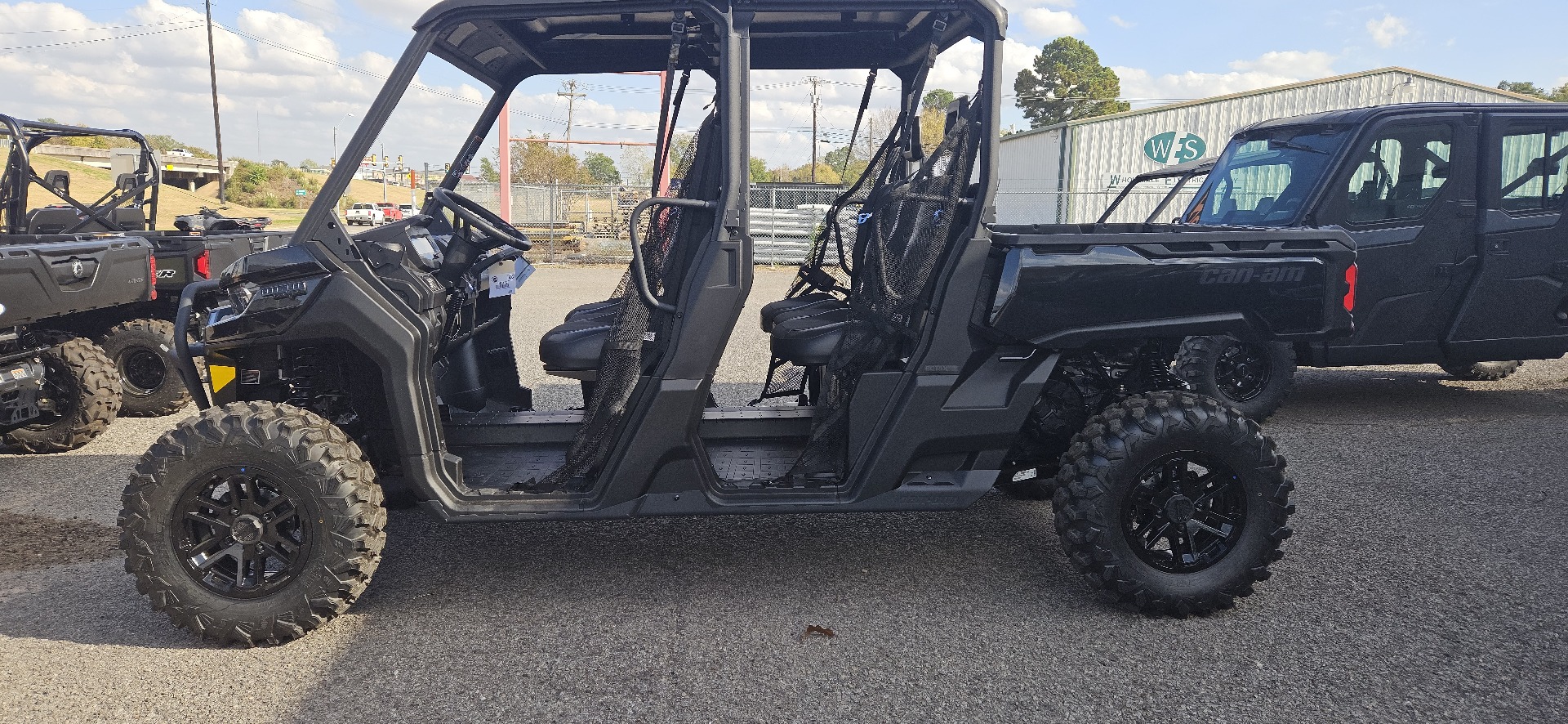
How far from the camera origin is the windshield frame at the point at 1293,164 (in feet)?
20.7

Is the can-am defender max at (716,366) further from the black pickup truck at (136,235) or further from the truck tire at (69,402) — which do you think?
the black pickup truck at (136,235)

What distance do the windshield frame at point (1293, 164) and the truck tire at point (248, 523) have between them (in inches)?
187

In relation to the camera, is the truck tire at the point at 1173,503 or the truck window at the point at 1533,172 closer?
the truck tire at the point at 1173,503

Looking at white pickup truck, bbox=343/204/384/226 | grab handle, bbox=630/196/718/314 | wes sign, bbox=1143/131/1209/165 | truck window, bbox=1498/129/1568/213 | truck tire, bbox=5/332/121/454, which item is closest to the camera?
grab handle, bbox=630/196/718/314

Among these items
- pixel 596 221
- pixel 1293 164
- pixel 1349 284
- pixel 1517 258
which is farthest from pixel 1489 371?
pixel 596 221

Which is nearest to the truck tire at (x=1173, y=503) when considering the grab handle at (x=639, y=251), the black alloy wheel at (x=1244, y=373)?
the grab handle at (x=639, y=251)

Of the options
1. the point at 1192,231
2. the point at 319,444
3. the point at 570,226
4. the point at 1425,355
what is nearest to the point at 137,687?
the point at 319,444

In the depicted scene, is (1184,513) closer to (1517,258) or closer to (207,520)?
(207,520)

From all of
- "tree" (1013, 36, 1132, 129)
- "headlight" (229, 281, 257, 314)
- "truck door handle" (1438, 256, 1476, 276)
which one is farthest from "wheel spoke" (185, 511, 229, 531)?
"tree" (1013, 36, 1132, 129)

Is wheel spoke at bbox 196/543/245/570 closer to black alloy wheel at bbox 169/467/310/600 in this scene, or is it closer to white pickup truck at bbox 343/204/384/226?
black alloy wheel at bbox 169/467/310/600

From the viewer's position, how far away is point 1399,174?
20.9ft

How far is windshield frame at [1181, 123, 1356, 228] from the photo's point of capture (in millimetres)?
6312

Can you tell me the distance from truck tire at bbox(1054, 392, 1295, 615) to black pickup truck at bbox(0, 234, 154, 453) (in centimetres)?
559

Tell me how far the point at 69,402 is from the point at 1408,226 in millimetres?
8405
